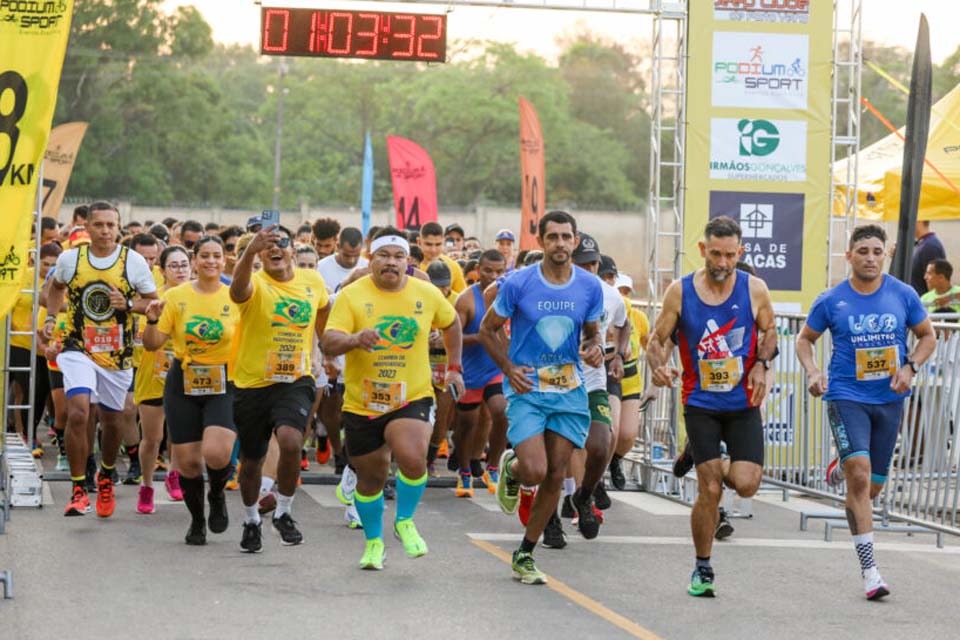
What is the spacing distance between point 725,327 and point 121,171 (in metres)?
56.6

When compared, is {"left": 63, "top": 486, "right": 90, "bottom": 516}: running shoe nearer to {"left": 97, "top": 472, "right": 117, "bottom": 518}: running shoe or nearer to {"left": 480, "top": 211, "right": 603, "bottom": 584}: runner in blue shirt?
{"left": 97, "top": 472, "right": 117, "bottom": 518}: running shoe

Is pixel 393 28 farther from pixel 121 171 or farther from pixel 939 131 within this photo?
pixel 121 171

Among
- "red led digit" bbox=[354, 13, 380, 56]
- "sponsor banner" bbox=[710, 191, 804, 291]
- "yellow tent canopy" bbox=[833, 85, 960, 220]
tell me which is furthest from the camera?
"yellow tent canopy" bbox=[833, 85, 960, 220]

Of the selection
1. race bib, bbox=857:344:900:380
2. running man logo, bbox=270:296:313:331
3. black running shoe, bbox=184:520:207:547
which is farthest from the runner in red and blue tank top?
black running shoe, bbox=184:520:207:547

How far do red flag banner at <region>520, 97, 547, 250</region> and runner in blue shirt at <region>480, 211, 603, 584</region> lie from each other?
380 inches

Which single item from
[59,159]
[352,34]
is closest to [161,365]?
[352,34]

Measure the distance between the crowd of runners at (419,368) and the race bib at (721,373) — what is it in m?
0.01

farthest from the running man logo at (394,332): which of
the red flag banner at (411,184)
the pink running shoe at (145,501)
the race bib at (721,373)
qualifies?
the red flag banner at (411,184)

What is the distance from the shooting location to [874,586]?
28.6 feet

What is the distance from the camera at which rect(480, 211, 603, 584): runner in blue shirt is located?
9.04 meters

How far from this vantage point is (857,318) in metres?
9.21

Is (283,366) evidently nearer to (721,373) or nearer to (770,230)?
(721,373)

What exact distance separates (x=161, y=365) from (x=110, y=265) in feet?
2.87

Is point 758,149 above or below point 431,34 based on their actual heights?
below
